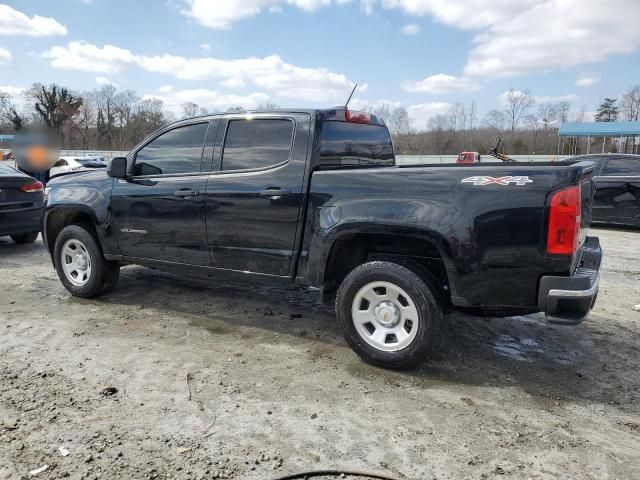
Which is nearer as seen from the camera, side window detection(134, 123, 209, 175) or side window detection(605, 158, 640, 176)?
side window detection(134, 123, 209, 175)

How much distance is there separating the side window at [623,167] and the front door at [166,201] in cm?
888

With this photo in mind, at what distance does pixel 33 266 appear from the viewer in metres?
6.87

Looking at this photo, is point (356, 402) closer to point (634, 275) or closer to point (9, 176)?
point (634, 275)

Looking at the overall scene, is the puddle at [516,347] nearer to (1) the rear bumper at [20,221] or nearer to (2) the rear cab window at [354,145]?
(2) the rear cab window at [354,145]

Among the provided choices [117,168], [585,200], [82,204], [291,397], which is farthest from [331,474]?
[82,204]

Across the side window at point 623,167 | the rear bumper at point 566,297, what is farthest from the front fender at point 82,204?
the side window at point 623,167

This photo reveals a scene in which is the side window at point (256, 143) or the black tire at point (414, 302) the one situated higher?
the side window at point (256, 143)

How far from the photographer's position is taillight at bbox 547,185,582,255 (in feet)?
9.80

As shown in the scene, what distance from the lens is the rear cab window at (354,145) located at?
4109mm

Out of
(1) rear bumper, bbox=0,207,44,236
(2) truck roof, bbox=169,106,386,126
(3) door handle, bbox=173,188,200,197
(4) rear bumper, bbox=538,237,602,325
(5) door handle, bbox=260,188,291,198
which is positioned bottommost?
(1) rear bumper, bbox=0,207,44,236

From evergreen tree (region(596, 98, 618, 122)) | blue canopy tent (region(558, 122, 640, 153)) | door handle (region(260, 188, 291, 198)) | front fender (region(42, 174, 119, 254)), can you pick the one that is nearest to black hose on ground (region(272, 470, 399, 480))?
door handle (region(260, 188, 291, 198))

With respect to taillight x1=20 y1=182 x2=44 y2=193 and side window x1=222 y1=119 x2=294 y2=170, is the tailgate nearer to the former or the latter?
side window x1=222 y1=119 x2=294 y2=170

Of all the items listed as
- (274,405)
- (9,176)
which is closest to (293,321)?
(274,405)

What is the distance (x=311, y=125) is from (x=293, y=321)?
1.87m
